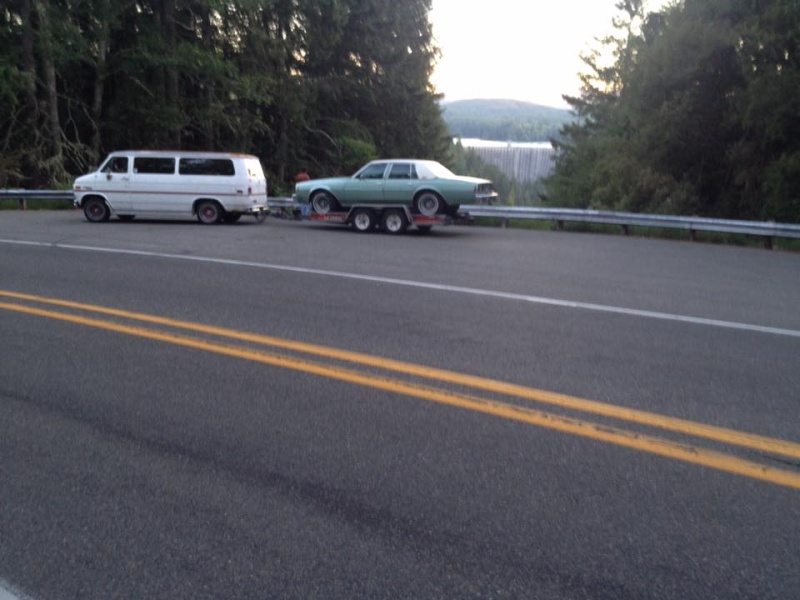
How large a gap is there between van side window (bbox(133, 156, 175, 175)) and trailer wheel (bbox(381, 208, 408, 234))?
606 centimetres

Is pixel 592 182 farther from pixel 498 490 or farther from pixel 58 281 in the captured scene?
pixel 498 490

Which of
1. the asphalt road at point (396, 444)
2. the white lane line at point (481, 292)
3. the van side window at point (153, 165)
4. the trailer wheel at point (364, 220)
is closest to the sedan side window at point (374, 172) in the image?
the trailer wheel at point (364, 220)

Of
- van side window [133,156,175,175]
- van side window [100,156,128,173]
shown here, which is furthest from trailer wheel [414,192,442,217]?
van side window [100,156,128,173]

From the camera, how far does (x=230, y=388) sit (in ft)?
20.8

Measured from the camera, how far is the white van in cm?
2116

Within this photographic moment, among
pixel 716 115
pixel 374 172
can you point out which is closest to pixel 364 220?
pixel 374 172

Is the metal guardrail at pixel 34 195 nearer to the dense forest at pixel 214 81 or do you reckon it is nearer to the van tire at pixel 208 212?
the dense forest at pixel 214 81

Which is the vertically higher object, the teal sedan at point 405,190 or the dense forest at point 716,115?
the dense forest at point 716,115

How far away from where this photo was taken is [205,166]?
69.8ft

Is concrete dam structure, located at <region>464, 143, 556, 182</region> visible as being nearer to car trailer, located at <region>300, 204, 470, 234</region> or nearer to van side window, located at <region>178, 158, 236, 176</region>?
van side window, located at <region>178, 158, 236, 176</region>

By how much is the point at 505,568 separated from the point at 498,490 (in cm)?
80

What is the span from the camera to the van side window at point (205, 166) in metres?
21.2

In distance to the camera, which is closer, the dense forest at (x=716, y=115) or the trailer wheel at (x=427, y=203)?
the trailer wheel at (x=427, y=203)

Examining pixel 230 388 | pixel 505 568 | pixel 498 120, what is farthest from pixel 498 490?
pixel 498 120
